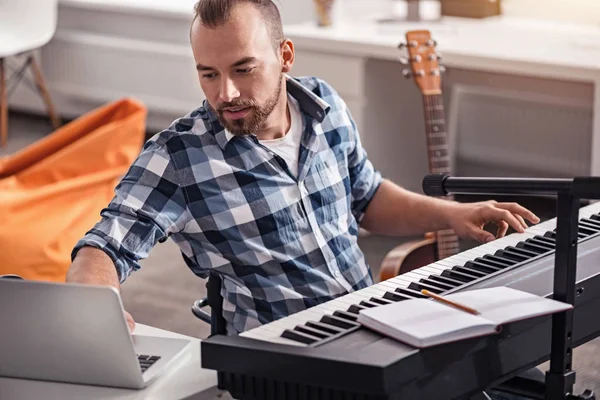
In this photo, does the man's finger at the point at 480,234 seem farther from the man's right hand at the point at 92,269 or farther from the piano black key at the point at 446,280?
the man's right hand at the point at 92,269

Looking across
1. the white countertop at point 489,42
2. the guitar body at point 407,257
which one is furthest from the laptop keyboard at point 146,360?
the white countertop at point 489,42

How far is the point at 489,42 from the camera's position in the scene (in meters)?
3.92

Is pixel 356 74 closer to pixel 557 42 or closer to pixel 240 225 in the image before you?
pixel 557 42

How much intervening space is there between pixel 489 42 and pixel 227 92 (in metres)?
2.31

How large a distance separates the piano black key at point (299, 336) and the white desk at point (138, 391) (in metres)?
0.16

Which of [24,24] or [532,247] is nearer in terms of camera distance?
[532,247]

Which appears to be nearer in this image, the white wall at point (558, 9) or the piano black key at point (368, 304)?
the piano black key at point (368, 304)

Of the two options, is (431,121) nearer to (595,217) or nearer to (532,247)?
(595,217)

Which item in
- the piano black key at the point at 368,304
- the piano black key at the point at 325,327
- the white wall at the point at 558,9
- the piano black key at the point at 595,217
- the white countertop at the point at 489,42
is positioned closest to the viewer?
the piano black key at the point at 325,327

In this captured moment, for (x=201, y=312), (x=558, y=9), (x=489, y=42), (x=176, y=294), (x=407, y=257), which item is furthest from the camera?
(x=558, y=9)

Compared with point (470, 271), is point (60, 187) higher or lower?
lower

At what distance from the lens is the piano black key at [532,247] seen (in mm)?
1739

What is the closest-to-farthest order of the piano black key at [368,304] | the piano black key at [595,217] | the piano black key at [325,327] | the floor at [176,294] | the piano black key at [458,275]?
the piano black key at [325,327], the piano black key at [368,304], the piano black key at [458,275], the piano black key at [595,217], the floor at [176,294]

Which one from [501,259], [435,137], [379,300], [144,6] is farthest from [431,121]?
[144,6]
